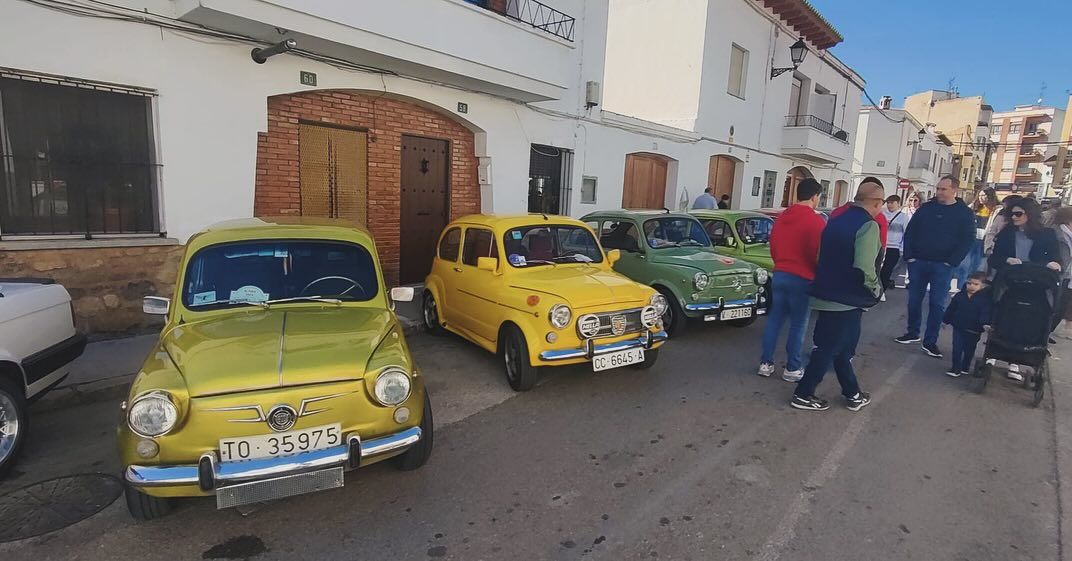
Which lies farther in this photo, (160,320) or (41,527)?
(160,320)

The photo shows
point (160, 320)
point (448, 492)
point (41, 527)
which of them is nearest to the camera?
point (41, 527)

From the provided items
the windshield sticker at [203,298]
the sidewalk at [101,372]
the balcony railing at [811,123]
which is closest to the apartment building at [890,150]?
the balcony railing at [811,123]

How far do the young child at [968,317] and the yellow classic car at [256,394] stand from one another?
551cm

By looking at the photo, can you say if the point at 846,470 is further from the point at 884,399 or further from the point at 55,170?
the point at 55,170

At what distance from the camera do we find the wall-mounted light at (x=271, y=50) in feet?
20.4

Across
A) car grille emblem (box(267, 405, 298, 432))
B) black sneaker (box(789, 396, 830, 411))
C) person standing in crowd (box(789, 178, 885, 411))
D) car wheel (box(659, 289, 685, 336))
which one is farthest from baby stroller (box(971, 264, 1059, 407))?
car grille emblem (box(267, 405, 298, 432))

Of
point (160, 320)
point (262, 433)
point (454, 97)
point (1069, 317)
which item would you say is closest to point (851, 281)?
point (262, 433)

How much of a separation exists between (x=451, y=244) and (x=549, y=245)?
1283mm

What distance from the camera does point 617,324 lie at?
496cm

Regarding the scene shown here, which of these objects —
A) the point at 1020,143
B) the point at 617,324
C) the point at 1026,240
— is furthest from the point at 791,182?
the point at 1020,143

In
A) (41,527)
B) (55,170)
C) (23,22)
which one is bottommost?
(41,527)

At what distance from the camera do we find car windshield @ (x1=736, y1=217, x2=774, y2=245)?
8766mm

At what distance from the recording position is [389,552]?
2748 mm

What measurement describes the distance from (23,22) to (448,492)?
6.04 metres
